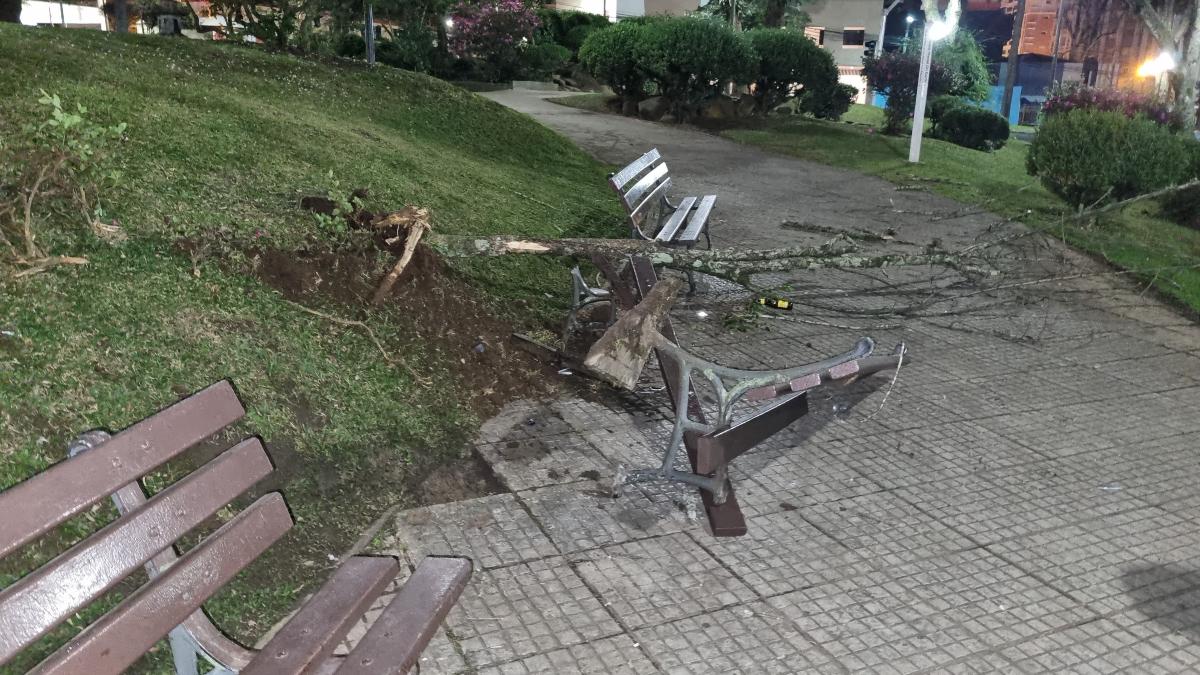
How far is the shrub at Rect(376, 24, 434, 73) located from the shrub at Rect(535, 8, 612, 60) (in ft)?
23.1

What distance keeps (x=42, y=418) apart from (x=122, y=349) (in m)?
0.56

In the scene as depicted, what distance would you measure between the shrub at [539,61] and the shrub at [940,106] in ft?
36.0

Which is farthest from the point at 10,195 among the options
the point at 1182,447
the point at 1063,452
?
the point at 1182,447

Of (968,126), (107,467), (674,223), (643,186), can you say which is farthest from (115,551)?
(968,126)

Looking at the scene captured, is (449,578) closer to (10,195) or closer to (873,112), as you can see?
(10,195)

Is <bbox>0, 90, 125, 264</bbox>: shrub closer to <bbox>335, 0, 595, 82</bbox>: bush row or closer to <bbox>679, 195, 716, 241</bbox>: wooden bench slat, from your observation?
<bbox>679, 195, 716, 241</bbox>: wooden bench slat

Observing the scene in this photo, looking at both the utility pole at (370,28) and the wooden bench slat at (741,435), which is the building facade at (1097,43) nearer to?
the utility pole at (370,28)

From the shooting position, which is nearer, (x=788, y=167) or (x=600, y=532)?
(x=600, y=532)

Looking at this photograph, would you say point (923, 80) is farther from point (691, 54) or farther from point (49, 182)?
point (49, 182)

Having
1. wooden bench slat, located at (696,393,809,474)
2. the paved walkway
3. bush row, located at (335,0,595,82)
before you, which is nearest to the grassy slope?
the paved walkway

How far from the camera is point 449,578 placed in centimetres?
266

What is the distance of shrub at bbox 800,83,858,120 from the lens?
20.2 m

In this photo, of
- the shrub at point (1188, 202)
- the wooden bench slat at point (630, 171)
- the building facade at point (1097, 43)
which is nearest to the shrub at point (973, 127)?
the shrub at point (1188, 202)

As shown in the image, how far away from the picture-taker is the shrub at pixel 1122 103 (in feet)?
49.6
